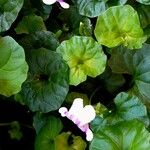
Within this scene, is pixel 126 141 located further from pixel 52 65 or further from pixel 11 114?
pixel 11 114

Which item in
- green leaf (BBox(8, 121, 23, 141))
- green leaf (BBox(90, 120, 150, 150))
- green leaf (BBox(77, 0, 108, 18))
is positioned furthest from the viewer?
green leaf (BBox(8, 121, 23, 141))

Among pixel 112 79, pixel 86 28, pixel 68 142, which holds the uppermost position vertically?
pixel 86 28

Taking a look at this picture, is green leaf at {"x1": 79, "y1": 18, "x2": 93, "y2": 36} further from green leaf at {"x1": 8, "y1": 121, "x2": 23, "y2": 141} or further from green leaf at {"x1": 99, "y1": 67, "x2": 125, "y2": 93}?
green leaf at {"x1": 8, "y1": 121, "x2": 23, "y2": 141}

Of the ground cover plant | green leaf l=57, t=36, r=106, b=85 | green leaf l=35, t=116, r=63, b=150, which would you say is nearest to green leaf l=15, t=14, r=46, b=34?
the ground cover plant

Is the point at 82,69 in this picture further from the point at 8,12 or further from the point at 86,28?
the point at 8,12

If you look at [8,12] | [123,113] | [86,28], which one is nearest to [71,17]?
[86,28]

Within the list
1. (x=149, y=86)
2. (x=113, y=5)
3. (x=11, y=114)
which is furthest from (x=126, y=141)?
(x=11, y=114)
